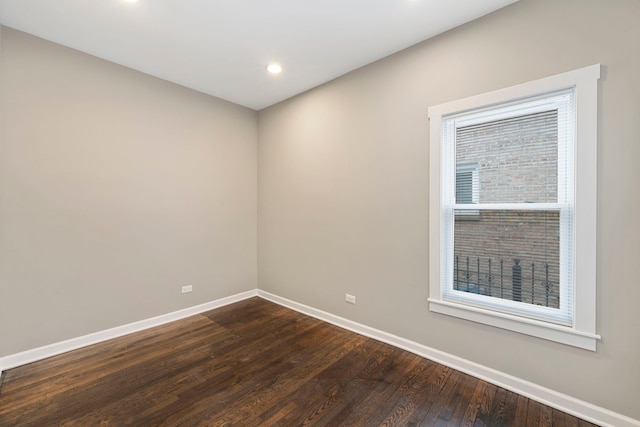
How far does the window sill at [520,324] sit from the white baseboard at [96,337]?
114 inches

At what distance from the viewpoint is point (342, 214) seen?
3254 millimetres

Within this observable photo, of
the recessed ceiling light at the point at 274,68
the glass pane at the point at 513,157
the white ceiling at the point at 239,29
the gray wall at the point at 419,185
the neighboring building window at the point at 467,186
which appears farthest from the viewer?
the recessed ceiling light at the point at 274,68

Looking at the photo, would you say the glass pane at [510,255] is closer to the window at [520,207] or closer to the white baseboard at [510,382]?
the window at [520,207]

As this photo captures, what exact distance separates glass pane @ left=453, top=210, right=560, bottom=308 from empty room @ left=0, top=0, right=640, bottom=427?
15mm

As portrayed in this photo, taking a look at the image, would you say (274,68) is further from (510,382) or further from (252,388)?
(510,382)

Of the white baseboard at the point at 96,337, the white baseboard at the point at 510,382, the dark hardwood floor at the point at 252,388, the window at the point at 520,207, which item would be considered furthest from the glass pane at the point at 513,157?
the white baseboard at the point at 96,337

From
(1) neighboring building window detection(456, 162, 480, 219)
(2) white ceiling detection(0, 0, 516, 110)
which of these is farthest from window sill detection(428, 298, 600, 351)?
(2) white ceiling detection(0, 0, 516, 110)

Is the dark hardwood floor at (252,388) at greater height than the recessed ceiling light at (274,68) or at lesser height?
lesser

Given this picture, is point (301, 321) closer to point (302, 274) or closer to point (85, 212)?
point (302, 274)

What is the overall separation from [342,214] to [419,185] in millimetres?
974

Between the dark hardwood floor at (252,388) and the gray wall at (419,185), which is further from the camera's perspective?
the dark hardwood floor at (252,388)

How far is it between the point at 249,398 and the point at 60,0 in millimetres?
3329

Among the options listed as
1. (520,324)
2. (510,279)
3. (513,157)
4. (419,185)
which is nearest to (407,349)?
(520,324)

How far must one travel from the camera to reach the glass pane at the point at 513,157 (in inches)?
80.0
